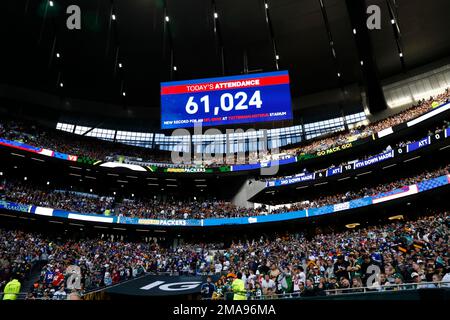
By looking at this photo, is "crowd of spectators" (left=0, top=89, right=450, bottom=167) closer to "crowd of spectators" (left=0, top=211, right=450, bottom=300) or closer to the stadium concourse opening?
the stadium concourse opening

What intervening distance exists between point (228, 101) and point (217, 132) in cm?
1723

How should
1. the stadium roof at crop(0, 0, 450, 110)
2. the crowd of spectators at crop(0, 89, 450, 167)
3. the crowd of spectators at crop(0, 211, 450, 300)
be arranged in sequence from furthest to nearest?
the crowd of spectators at crop(0, 89, 450, 167) < the stadium roof at crop(0, 0, 450, 110) < the crowd of spectators at crop(0, 211, 450, 300)

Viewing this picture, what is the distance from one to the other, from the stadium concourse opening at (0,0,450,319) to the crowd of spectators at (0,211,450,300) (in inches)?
10.2

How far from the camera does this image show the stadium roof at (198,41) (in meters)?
33.2

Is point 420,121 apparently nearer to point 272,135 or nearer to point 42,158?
point 272,135

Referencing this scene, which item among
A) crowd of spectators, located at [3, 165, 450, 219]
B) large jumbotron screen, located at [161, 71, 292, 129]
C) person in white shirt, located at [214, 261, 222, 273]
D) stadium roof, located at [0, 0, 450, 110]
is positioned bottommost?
person in white shirt, located at [214, 261, 222, 273]

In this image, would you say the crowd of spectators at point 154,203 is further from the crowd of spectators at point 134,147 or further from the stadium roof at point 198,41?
the stadium roof at point 198,41

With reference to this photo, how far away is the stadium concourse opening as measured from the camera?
2817 cm

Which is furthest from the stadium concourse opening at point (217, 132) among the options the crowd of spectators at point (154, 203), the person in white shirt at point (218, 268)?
the crowd of spectators at point (154, 203)

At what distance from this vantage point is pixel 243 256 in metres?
27.5

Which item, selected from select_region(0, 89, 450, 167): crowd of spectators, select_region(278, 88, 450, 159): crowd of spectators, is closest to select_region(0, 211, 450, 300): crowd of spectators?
select_region(0, 89, 450, 167): crowd of spectators

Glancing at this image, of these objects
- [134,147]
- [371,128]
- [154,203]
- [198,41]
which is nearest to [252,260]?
[154,203]

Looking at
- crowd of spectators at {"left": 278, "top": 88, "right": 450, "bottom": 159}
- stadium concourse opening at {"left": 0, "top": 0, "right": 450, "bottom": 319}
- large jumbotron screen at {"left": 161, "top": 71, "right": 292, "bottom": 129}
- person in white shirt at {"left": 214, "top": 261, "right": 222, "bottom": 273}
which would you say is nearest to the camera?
person in white shirt at {"left": 214, "top": 261, "right": 222, "bottom": 273}

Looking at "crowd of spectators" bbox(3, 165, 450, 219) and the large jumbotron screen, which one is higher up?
the large jumbotron screen
